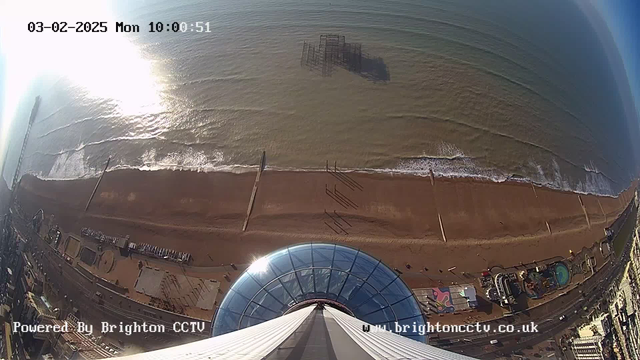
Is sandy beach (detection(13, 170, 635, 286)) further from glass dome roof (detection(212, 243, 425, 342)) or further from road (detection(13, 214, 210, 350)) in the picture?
glass dome roof (detection(212, 243, 425, 342))

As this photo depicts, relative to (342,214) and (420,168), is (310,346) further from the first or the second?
(420,168)

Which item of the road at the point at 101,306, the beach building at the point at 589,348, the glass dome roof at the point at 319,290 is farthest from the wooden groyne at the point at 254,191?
the beach building at the point at 589,348

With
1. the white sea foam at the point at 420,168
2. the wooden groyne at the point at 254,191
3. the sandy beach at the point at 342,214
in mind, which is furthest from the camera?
the white sea foam at the point at 420,168

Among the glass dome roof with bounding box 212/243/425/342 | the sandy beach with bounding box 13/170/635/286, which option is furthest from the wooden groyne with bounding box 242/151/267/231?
the glass dome roof with bounding box 212/243/425/342

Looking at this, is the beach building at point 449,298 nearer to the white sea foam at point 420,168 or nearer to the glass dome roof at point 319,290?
the white sea foam at point 420,168

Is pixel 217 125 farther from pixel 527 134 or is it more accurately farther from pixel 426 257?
pixel 527 134

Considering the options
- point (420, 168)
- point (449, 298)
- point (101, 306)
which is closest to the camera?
point (449, 298)

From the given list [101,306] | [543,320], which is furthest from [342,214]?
[101,306]
